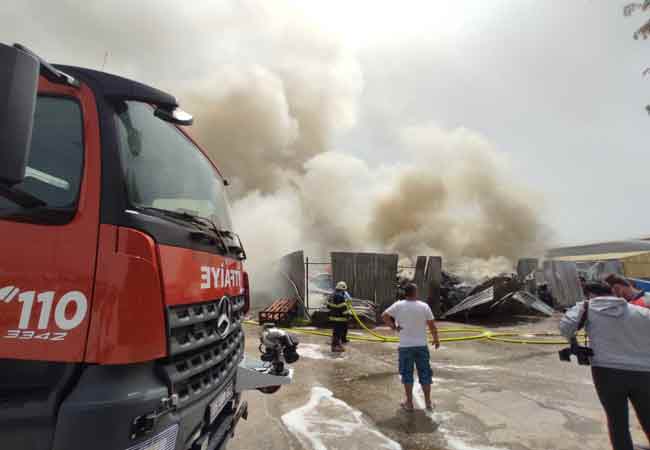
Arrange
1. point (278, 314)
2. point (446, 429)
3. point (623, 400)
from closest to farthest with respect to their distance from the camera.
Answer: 1. point (623, 400)
2. point (446, 429)
3. point (278, 314)

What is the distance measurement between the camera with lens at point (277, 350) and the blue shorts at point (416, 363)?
166cm

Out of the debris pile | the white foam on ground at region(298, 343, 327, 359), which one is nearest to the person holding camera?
the white foam on ground at region(298, 343, 327, 359)

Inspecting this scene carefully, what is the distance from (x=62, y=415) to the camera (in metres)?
1.23

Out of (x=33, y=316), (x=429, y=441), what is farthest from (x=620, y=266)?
(x=33, y=316)

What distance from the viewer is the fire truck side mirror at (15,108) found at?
116 centimetres

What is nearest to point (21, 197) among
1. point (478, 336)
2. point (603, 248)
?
point (478, 336)

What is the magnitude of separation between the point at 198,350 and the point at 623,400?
3123 millimetres

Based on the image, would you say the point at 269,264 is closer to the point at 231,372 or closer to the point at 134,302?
the point at 231,372

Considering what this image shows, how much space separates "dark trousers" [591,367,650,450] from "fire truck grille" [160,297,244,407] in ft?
9.26

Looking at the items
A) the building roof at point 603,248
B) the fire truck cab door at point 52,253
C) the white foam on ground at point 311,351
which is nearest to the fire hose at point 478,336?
the white foam on ground at point 311,351

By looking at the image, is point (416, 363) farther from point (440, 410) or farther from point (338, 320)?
point (338, 320)

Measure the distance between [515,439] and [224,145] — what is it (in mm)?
20667

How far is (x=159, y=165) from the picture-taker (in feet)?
6.13

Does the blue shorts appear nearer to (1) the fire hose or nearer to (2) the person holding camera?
(2) the person holding camera
